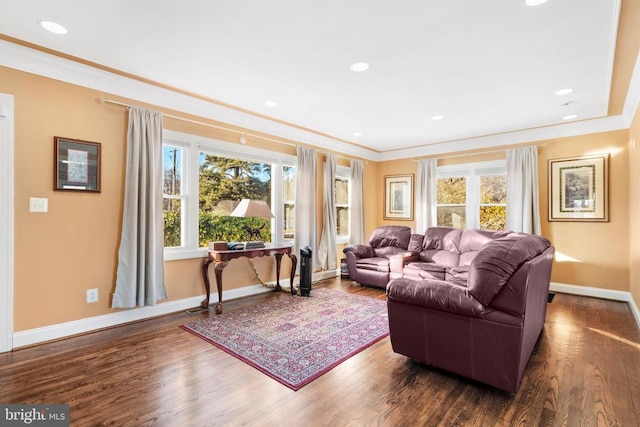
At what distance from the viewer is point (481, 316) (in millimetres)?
2084

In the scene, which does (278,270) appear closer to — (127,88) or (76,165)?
(76,165)

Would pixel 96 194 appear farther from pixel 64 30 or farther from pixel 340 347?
pixel 340 347

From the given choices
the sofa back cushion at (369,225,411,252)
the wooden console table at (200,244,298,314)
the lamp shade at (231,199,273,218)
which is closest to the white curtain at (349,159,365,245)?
the sofa back cushion at (369,225,411,252)

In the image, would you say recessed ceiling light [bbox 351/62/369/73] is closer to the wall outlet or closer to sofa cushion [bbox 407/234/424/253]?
sofa cushion [bbox 407/234/424/253]

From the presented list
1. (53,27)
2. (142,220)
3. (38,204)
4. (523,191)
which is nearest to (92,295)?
(142,220)

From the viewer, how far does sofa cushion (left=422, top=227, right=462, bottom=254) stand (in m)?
5.15

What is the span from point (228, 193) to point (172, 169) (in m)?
0.86

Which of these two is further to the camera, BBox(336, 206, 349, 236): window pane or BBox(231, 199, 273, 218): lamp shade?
BBox(336, 206, 349, 236): window pane

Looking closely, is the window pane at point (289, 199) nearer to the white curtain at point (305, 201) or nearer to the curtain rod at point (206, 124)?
the white curtain at point (305, 201)

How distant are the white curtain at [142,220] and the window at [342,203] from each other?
3.52 meters

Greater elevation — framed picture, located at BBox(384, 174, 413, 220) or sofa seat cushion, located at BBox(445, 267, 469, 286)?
framed picture, located at BBox(384, 174, 413, 220)

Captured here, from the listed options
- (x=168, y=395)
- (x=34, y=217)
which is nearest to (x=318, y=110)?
(x=34, y=217)

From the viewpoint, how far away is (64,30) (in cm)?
250

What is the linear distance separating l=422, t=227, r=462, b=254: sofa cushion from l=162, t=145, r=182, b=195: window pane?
4.02 m
